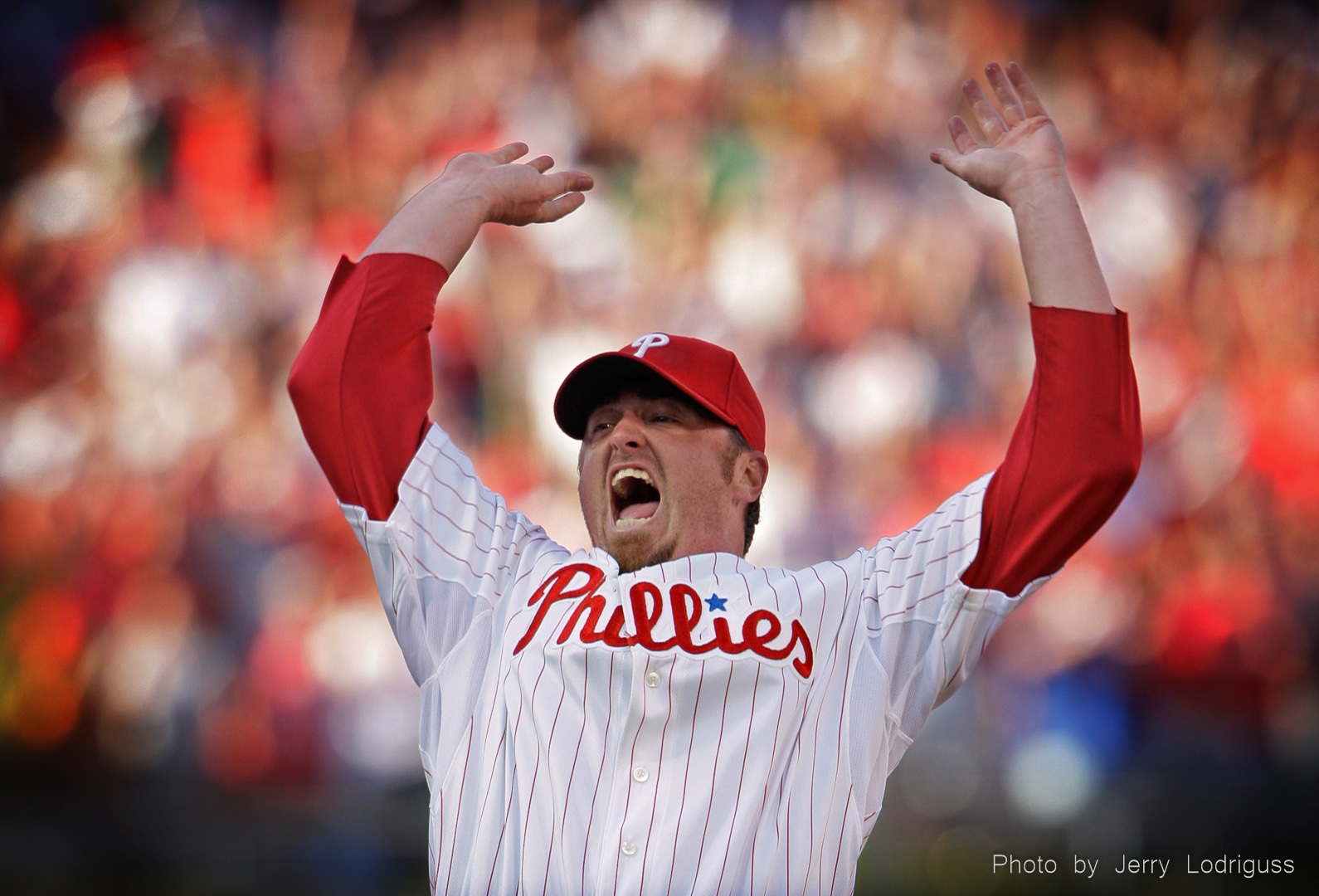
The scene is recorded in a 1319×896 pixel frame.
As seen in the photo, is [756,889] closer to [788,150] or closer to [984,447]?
[984,447]

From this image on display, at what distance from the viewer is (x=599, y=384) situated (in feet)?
5.74

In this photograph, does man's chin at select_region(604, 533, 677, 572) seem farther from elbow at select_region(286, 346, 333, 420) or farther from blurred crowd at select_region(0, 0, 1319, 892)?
blurred crowd at select_region(0, 0, 1319, 892)

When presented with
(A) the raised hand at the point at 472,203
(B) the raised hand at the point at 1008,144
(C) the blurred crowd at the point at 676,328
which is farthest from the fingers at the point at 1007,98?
(C) the blurred crowd at the point at 676,328

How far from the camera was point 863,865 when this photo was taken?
17.3ft

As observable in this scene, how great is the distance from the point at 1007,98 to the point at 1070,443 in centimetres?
53

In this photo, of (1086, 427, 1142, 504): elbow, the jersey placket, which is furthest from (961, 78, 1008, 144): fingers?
the jersey placket

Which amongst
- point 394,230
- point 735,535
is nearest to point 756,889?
point 735,535

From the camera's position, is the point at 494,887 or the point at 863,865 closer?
the point at 494,887

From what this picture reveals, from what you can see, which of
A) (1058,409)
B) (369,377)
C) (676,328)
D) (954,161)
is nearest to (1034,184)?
(954,161)

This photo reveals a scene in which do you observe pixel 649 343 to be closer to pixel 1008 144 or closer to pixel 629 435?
pixel 629 435

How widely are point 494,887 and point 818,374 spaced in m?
5.05

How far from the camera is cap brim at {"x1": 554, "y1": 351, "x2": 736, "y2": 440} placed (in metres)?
1.68

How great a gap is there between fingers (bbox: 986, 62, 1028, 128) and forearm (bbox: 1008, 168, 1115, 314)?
0.16m

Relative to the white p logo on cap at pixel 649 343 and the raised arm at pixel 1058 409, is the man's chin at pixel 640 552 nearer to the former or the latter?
the white p logo on cap at pixel 649 343
